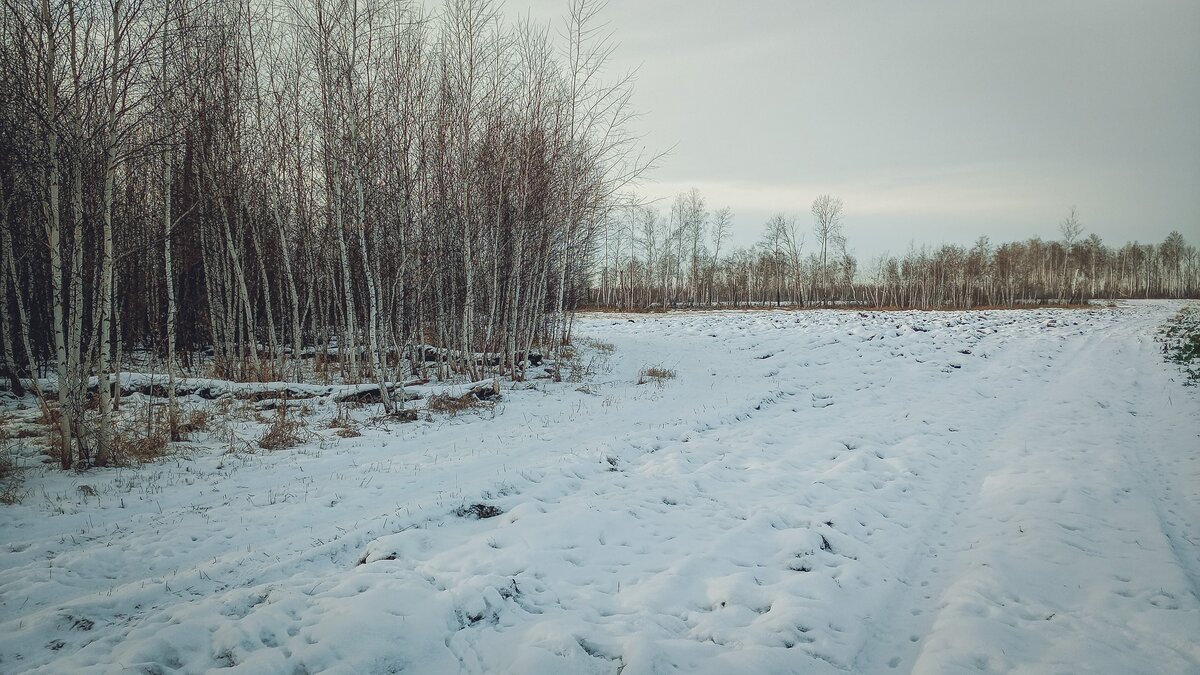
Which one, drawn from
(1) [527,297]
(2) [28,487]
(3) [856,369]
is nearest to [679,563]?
(2) [28,487]

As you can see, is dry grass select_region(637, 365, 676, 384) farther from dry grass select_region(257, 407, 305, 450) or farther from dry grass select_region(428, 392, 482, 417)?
dry grass select_region(257, 407, 305, 450)

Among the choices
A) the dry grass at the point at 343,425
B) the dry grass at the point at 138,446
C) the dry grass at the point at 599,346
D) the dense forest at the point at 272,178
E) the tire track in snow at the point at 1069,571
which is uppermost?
the dense forest at the point at 272,178

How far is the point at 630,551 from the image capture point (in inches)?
166

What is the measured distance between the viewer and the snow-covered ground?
9.48 ft

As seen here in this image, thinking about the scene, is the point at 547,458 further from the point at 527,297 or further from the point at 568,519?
the point at 527,297

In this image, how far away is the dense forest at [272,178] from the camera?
543 centimetres

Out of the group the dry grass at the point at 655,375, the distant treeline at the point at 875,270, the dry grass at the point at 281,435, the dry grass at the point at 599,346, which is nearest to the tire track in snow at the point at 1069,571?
the dry grass at the point at 655,375

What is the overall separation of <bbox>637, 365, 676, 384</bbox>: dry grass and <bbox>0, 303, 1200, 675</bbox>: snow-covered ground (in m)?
4.48

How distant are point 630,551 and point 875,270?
75.3 m

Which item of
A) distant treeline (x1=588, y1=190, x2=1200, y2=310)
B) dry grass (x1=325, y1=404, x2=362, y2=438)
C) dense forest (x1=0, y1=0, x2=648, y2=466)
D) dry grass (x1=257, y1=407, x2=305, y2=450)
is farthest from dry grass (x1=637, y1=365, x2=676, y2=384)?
distant treeline (x1=588, y1=190, x2=1200, y2=310)

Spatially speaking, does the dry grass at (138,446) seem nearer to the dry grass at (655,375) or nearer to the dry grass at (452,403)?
the dry grass at (452,403)

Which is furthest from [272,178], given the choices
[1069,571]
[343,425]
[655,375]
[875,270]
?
[875,270]

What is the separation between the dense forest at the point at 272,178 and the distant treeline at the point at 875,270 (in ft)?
104

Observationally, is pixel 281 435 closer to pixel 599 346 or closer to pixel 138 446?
pixel 138 446
